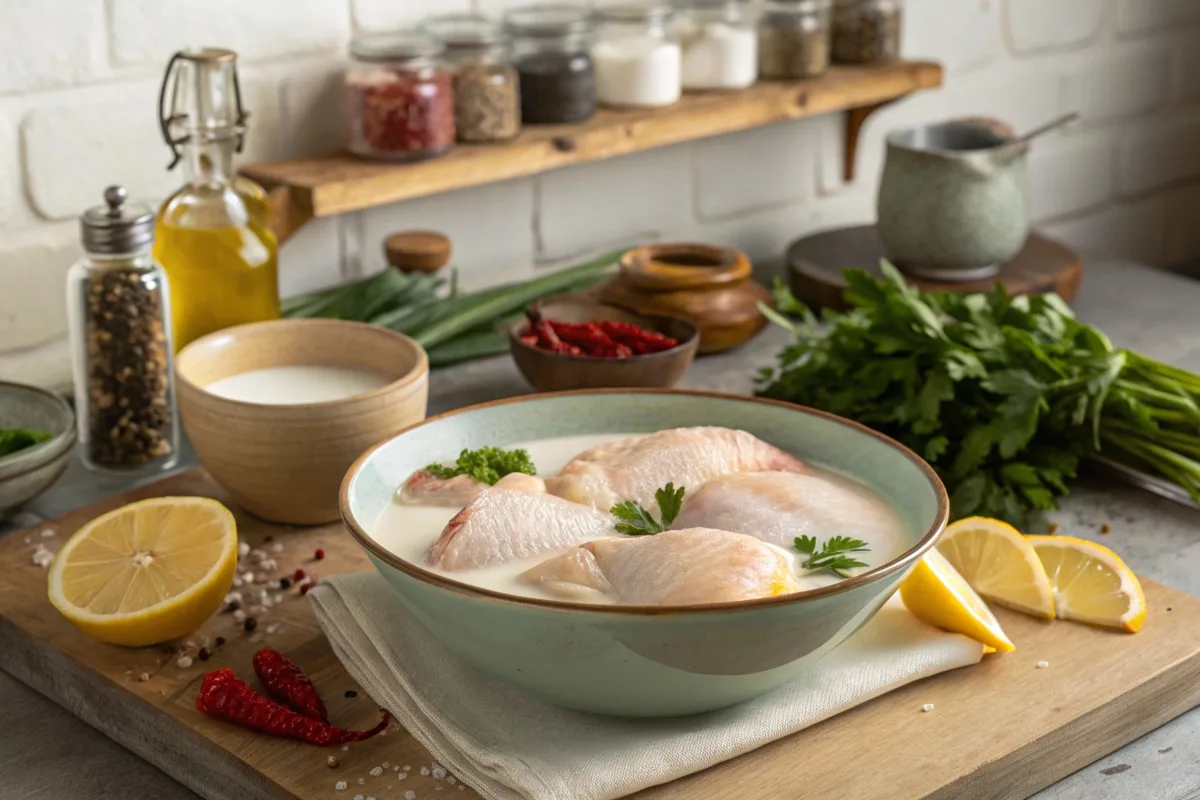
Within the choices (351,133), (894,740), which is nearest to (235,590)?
(894,740)

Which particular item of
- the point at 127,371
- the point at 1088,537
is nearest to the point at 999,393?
the point at 1088,537

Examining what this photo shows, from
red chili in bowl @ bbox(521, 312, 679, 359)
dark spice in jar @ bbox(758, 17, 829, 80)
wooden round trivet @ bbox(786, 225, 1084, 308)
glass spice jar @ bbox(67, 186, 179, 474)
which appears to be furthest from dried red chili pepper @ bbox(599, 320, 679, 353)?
dark spice in jar @ bbox(758, 17, 829, 80)

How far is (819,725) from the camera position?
38.2 inches

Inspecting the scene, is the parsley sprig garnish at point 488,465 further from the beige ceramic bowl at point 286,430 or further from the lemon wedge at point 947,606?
the lemon wedge at point 947,606

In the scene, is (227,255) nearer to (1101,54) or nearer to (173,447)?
(173,447)

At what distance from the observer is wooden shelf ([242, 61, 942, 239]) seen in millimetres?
1555

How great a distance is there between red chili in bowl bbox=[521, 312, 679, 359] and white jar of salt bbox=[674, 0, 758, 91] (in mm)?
462

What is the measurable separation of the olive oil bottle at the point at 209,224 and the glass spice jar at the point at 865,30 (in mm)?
916

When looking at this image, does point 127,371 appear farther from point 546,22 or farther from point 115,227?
point 546,22

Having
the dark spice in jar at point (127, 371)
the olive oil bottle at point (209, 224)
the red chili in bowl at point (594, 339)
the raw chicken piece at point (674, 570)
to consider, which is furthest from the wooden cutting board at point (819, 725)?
the red chili in bowl at point (594, 339)

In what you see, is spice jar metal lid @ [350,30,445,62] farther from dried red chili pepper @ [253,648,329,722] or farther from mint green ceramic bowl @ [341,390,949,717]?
dried red chili pepper @ [253,648,329,722]

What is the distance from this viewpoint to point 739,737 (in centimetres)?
93

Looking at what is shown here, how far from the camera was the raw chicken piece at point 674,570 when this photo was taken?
88 cm

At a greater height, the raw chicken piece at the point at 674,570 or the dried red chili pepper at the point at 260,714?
the raw chicken piece at the point at 674,570
